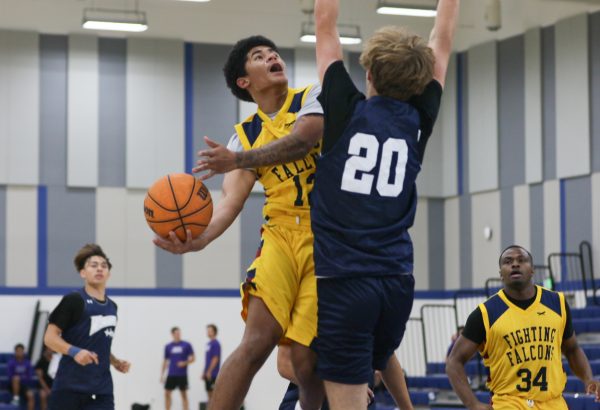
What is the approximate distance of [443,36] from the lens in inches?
200

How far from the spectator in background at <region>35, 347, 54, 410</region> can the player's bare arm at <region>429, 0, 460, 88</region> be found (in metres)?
16.4

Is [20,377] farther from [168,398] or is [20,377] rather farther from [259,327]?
[259,327]

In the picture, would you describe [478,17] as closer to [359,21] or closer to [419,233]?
[359,21]

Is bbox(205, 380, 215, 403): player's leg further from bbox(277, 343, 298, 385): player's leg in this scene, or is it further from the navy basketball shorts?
the navy basketball shorts

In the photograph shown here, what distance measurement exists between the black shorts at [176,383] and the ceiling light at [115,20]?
22.0 feet

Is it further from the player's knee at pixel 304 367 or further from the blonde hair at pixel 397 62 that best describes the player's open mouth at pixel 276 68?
the player's knee at pixel 304 367

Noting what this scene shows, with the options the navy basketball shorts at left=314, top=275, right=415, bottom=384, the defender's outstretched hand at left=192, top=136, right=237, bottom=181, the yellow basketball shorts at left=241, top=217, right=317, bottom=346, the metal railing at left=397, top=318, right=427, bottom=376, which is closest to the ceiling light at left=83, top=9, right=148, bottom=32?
the metal railing at left=397, top=318, right=427, bottom=376

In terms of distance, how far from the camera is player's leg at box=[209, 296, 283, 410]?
5355 mm

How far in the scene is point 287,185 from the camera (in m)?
5.66

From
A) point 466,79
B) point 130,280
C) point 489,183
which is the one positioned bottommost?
point 130,280

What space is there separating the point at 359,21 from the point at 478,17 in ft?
7.82

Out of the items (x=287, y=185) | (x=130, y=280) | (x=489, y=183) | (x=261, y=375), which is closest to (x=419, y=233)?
(x=489, y=183)

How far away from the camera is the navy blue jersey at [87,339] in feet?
27.4

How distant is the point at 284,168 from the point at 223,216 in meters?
0.38
